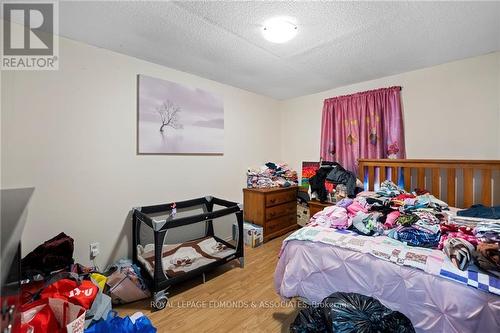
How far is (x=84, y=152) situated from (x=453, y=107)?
3.84 meters

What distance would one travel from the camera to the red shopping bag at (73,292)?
137 cm

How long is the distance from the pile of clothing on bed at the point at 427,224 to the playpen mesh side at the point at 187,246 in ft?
3.90

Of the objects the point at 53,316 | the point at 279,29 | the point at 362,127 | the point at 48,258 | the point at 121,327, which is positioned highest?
the point at 279,29

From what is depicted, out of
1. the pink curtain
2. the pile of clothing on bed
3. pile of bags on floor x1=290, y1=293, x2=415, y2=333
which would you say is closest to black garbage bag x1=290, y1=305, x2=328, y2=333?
pile of bags on floor x1=290, y1=293, x2=415, y2=333

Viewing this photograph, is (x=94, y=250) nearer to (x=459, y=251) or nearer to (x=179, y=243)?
(x=179, y=243)

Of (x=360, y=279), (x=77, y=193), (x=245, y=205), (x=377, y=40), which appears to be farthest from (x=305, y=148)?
(x=77, y=193)

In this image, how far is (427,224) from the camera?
1546mm

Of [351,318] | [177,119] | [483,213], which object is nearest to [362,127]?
[483,213]

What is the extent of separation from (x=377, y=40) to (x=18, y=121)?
121 inches

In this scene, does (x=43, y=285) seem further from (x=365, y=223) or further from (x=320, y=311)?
(x=365, y=223)

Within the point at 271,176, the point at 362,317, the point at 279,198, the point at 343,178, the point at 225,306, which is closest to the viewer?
the point at 362,317

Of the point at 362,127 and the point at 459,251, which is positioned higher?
the point at 362,127

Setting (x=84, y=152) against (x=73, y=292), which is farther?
(x=84, y=152)

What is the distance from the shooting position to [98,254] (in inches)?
83.2
